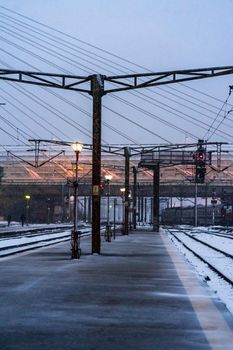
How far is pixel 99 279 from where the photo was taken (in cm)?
1460

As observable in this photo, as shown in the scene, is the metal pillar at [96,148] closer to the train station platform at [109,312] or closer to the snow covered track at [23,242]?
the snow covered track at [23,242]

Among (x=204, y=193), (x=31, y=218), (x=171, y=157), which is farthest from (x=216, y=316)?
(x=31, y=218)

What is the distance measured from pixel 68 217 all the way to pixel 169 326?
126 m

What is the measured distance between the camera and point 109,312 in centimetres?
959

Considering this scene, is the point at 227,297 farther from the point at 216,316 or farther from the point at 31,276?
the point at 31,276

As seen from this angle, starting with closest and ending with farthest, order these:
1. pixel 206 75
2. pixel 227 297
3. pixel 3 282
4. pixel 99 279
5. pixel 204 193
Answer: pixel 227 297, pixel 3 282, pixel 99 279, pixel 206 75, pixel 204 193

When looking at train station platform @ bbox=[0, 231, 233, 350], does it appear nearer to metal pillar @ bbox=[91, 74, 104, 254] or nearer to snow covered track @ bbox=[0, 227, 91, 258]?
metal pillar @ bbox=[91, 74, 104, 254]

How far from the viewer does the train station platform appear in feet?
24.3

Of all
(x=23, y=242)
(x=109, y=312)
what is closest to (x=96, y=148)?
(x=23, y=242)

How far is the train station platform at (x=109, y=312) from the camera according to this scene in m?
7.41

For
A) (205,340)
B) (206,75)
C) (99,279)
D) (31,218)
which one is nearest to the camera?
(205,340)

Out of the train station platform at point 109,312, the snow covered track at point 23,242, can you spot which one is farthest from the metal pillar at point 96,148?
the train station platform at point 109,312

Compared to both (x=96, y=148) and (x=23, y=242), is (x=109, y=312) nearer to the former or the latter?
(x=96, y=148)

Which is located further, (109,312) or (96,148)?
(96,148)
